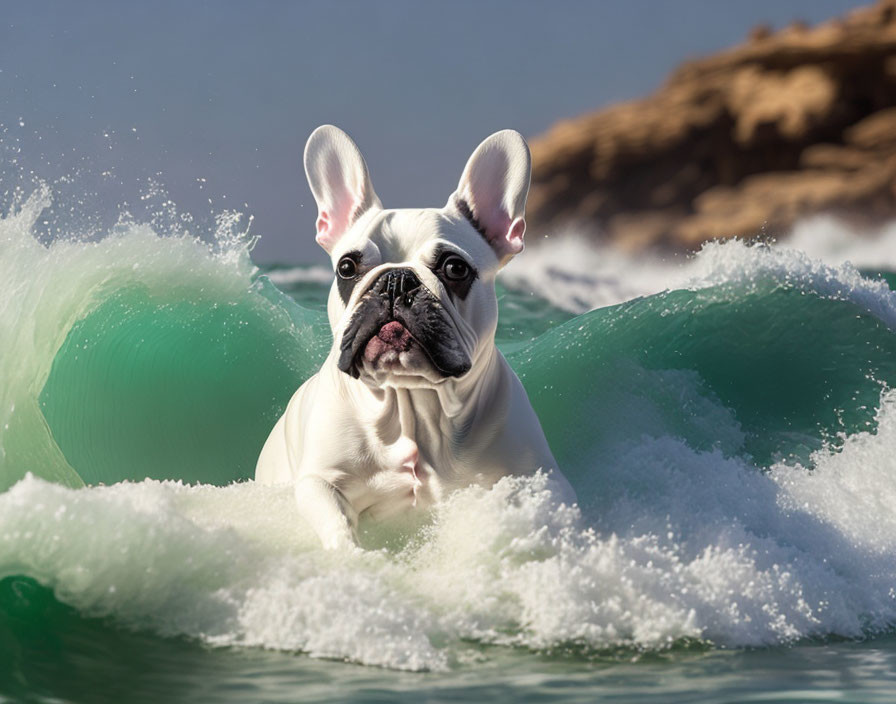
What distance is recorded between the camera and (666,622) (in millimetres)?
4023

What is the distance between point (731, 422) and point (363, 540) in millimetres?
3202

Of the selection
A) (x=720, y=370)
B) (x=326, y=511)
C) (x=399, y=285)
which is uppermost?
(x=720, y=370)

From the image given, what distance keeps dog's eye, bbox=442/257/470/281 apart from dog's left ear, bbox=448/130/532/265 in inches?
15.5

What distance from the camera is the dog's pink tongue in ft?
14.6

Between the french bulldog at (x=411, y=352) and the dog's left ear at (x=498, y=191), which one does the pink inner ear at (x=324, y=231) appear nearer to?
the french bulldog at (x=411, y=352)

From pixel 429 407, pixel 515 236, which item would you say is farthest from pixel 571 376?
pixel 429 407

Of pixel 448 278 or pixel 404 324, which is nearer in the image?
pixel 404 324

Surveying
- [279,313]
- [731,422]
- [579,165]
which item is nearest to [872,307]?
[731,422]

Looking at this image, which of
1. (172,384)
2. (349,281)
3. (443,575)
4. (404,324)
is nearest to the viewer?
(443,575)

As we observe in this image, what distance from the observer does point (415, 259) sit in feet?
15.3

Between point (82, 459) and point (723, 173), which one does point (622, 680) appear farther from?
point (723, 173)

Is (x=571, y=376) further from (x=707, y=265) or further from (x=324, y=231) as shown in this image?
(x=324, y=231)

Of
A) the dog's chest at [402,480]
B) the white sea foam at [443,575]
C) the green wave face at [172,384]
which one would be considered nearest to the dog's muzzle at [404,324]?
the dog's chest at [402,480]

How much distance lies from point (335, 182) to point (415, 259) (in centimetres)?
66
